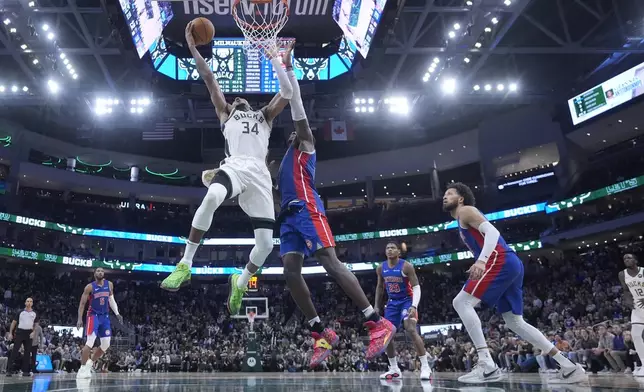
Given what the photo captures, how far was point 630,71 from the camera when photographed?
2233 cm

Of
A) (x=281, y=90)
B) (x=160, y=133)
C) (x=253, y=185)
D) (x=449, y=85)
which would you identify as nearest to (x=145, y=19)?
(x=160, y=133)

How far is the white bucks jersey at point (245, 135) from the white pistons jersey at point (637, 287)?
636 centimetres

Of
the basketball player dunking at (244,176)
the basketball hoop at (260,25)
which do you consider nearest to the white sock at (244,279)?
the basketball player dunking at (244,176)

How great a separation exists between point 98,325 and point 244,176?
569 centimetres

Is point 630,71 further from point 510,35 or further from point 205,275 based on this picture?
point 205,275

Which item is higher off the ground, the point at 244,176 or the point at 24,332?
the point at 244,176

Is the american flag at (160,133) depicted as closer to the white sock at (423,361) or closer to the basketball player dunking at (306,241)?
the white sock at (423,361)

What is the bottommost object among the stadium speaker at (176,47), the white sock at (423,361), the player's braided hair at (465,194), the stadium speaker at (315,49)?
the white sock at (423,361)

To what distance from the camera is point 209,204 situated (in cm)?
420

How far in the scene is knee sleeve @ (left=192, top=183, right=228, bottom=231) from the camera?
419cm

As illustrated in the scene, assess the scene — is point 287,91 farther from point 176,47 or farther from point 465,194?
point 176,47

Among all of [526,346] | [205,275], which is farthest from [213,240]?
Result: [526,346]

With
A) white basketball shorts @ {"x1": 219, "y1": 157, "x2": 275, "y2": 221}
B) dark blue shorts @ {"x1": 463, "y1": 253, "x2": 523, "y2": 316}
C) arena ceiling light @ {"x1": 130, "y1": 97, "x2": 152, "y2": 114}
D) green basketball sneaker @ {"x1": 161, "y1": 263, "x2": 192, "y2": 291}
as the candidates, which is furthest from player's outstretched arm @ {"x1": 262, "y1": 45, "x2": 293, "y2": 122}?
arena ceiling light @ {"x1": 130, "y1": 97, "x2": 152, "y2": 114}

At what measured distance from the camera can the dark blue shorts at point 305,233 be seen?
4555mm
